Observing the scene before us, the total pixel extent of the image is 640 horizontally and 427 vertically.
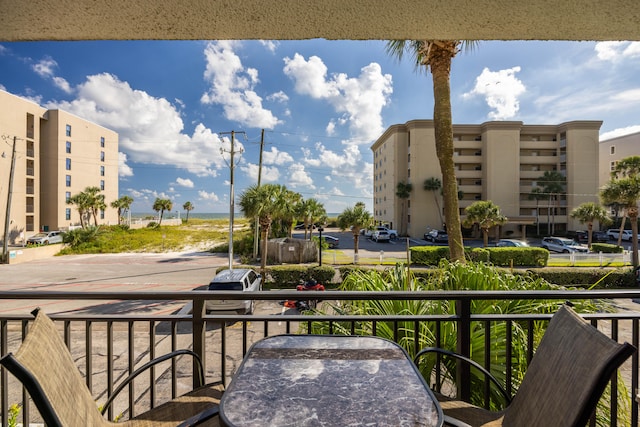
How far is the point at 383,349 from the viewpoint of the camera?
1.32m

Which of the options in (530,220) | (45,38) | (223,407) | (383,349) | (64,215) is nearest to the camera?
(223,407)

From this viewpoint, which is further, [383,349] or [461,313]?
[461,313]

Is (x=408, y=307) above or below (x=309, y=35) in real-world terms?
below

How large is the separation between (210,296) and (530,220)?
40.3 metres

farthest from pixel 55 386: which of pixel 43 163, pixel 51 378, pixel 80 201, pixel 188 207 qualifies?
pixel 188 207

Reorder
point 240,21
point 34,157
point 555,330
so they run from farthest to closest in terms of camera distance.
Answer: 1. point 34,157
2. point 240,21
3. point 555,330

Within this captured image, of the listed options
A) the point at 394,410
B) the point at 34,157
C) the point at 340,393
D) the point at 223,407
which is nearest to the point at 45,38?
the point at 223,407

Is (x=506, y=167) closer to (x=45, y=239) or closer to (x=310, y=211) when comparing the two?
(x=310, y=211)

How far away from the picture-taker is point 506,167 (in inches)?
1419

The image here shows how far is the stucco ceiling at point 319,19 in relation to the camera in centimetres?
145

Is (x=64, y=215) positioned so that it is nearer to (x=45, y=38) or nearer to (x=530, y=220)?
(x=45, y=38)

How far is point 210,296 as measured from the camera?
5.49 feet

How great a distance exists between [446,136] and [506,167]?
120ft

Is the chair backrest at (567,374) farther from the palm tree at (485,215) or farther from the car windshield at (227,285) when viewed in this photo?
the palm tree at (485,215)
